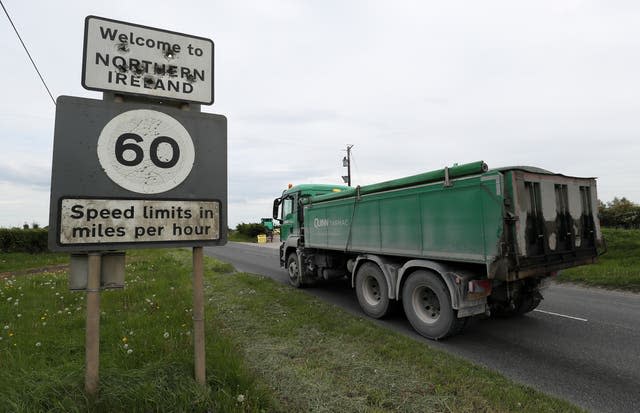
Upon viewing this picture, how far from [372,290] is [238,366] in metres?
3.91

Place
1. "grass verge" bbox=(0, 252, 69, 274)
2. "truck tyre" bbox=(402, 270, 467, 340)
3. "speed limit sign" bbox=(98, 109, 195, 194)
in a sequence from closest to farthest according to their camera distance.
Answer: "speed limit sign" bbox=(98, 109, 195, 194) < "truck tyre" bbox=(402, 270, 467, 340) < "grass verge" bbox=(0, 252, 69, 274)

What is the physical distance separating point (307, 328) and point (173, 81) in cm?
388

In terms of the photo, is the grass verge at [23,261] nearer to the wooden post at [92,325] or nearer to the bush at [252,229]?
the wooden post at [92,325]

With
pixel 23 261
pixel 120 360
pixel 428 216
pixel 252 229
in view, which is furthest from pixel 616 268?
pixel 252 229

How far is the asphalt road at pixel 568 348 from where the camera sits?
349 cm

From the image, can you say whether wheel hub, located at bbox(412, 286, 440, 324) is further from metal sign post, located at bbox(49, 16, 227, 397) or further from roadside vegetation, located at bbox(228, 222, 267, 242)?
roadside vegetation, located at bbox(228, 222, 267, 242)

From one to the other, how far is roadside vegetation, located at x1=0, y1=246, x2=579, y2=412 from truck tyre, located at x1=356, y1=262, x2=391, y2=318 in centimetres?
64

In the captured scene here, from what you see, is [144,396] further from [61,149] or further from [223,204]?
A: [61,149]

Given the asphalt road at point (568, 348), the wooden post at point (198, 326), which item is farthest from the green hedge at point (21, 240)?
the wooden post at point (198, 326)

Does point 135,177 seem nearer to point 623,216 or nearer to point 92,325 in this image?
point 92,325

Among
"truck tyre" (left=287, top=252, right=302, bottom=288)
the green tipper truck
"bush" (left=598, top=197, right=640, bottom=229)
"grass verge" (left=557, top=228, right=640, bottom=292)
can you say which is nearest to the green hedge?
"truck tyre" (left=287, top=252, right=302, bottom=288)

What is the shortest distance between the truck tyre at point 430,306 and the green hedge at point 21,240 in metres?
21.7

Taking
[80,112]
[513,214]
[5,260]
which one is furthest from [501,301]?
[5,260]

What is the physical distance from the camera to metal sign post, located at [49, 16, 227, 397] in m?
2.46
